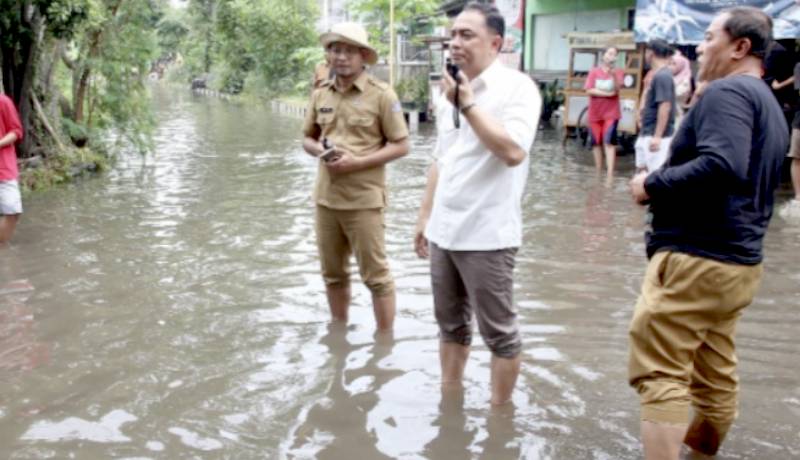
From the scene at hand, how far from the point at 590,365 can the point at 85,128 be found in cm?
1020

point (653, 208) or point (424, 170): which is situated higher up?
point (653, 208)

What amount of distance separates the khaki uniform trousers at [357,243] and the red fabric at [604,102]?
266 inches

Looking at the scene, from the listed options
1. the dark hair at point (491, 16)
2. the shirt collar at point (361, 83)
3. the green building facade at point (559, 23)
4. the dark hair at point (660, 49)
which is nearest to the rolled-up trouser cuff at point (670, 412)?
the dark hair at point (491, 16)

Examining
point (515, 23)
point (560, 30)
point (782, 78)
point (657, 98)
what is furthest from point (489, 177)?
point (515, 23)

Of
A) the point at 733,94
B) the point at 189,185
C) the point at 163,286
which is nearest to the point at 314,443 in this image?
A: the point at 733,94

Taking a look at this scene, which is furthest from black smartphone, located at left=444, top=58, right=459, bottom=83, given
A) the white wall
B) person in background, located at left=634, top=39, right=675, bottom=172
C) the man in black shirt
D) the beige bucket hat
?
the white wall

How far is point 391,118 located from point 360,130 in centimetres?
19

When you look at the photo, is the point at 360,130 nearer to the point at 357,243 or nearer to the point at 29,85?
the point at 357,243

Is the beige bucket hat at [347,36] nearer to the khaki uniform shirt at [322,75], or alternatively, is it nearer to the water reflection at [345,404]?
the khaki uniform shirt at [322,75]

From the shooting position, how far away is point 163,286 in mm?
6258

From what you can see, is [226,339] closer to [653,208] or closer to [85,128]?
[653,208]

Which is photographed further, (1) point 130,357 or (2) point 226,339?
(2) point 226,339

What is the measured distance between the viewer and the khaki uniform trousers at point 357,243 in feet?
15.6

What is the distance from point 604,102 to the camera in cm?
1097
